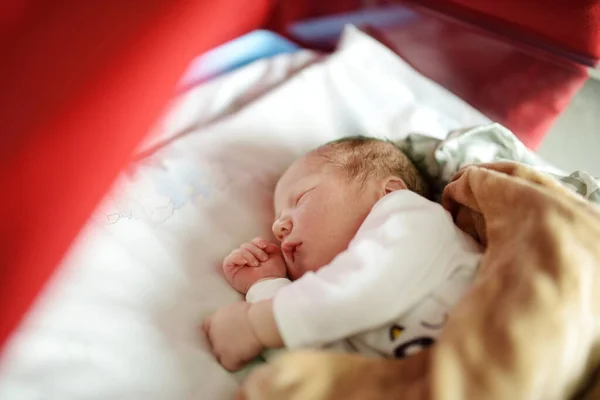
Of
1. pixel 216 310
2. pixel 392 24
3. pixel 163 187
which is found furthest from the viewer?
pixel 392 24

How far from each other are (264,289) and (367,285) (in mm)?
161

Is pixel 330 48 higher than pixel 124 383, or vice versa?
pixel 330 48

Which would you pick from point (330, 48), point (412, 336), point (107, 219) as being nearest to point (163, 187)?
point (107, 219)

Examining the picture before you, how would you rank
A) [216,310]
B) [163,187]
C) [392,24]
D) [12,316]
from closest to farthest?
[12,316] < [216,310] < [163,187] < [392,24]

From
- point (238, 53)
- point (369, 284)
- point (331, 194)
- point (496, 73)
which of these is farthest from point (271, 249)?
point (496, 73)

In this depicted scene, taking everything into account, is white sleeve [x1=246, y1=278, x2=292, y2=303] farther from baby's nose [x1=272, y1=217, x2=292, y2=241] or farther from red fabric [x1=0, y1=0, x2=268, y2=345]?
red fabric [x1=0, y1=0, x2=268, y2=345]

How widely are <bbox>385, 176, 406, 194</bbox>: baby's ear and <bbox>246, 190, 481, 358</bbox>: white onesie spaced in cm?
11

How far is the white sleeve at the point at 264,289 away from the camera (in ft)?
2.16

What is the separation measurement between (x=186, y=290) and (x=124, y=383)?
0.47ft

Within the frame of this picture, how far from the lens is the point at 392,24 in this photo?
1.16 m

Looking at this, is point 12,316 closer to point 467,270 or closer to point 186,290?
point 186,290

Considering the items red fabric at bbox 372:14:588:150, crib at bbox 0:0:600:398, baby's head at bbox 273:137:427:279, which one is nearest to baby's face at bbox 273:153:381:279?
baby's head at bbox 273:137:427:279

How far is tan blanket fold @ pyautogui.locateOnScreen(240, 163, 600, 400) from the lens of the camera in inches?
17.7

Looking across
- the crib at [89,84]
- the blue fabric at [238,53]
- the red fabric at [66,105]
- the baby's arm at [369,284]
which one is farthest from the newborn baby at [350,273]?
the blue fabric at [238,53]
